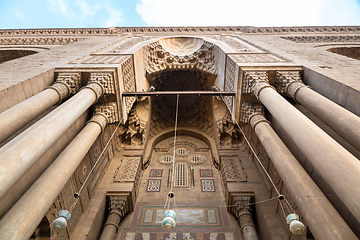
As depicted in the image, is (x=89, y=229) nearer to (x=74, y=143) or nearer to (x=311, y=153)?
(x=74, y=143)

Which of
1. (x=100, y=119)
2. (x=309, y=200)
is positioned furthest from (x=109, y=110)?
(x=309, y=200)

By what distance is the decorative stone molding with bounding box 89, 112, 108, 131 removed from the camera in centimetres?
530

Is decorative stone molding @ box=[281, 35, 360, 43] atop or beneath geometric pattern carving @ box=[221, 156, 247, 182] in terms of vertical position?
atop

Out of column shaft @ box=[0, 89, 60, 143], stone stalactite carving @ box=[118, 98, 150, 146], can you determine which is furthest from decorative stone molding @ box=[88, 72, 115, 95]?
stone stalactite carving @ box=[118, 98, 150, 146]

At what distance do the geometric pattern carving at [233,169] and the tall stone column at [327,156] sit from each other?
280 centimetres

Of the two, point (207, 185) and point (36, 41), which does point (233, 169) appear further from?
point (36, 41)

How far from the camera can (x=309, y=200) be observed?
3105 mm

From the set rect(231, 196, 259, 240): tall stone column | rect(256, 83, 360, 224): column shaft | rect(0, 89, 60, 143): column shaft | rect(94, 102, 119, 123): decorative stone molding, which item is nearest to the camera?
rect(256, 83, 360, 224): column shaft

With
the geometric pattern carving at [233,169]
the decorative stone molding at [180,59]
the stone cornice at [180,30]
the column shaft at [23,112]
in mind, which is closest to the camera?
the column shaft at [23,112]

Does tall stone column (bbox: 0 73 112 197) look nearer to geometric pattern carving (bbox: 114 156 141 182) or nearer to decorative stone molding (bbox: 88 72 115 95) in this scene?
decorative stone molding (bbox: 88 72 115 95)

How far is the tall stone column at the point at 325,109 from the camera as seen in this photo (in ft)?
10.1

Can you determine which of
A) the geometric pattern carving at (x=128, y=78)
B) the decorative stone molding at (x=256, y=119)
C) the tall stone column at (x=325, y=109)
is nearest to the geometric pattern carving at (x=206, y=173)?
the decorative stone molding at (x=256, y=119)

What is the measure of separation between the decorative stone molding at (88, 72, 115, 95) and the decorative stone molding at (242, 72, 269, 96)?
11.6 ft

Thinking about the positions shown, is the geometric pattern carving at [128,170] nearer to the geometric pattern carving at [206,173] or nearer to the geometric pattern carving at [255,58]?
the geometric pattern carving at [206,173]
